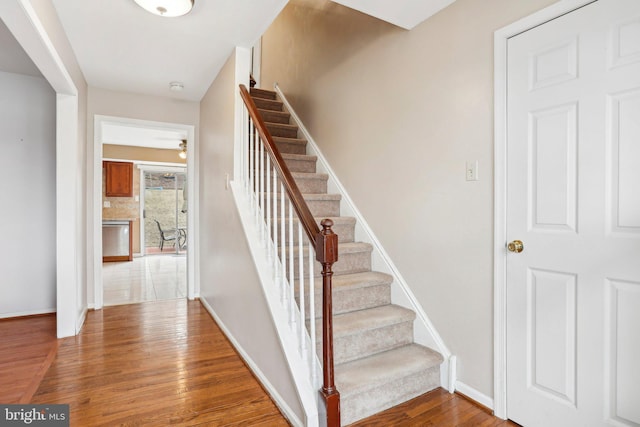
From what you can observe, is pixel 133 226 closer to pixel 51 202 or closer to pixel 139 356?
pixel 51 202

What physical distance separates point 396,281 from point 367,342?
54 centimetres

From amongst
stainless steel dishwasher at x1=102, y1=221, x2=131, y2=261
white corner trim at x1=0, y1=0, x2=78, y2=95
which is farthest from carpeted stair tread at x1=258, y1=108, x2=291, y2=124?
stainless steel dishwasher at x1=102, y1=221, x2=131, y2=261

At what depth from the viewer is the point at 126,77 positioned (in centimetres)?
343

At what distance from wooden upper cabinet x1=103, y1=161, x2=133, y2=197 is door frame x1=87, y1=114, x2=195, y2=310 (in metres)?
4.11

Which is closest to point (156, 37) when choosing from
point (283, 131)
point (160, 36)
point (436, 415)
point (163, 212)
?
point (160, 36)

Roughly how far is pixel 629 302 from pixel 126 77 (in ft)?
13.7

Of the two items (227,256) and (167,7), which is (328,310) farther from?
(167,7)

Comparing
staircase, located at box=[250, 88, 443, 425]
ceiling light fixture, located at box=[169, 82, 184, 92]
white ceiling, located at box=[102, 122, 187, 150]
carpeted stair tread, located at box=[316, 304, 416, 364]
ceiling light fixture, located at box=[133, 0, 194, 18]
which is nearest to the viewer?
staircase, located at box=[250, 88, 443, 425]

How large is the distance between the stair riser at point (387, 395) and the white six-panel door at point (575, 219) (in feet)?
1.43

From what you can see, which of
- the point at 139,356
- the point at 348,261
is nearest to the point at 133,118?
the point at 139,356

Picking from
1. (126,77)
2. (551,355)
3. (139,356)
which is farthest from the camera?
(126,77)

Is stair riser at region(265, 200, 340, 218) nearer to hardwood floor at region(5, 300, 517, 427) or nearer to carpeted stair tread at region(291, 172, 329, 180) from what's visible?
carpeted stair tread at region(291, 172, 329, 180)

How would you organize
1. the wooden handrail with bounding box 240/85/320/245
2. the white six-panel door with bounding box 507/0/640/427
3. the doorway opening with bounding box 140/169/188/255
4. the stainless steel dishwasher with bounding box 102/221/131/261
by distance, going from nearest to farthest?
the white six-panel door with bounding box 507/0/640/427 < the wooden handrail with bounding box 240/85/320/245 < the stainless steel dishwasher with bounding box 102/221/131/261 < the doorway opening with bounding box 140/169/188/255

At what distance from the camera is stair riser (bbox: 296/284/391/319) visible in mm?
2271
